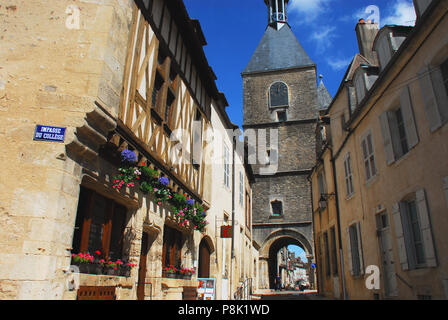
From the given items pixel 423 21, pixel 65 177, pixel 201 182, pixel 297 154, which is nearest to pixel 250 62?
pixel 297 154

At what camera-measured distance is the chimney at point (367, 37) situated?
30.8 ft

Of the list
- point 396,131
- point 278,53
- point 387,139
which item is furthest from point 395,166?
point 278,53

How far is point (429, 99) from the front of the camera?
4504 mm

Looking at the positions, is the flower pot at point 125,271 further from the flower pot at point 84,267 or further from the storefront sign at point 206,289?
the storefront sign at point 206,289

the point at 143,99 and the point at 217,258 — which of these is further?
the point at 217,258

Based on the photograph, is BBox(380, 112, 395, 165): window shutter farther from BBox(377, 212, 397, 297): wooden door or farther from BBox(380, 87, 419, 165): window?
BBox(377, 212, 397, 297): wooden door

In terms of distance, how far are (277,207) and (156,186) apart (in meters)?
18.5

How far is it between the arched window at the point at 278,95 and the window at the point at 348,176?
17.5 meters

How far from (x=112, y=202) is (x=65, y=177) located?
1.09 m

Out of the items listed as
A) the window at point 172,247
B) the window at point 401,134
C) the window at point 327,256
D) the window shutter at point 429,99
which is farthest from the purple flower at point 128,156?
the window at point 327,256

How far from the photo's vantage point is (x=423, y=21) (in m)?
4.67

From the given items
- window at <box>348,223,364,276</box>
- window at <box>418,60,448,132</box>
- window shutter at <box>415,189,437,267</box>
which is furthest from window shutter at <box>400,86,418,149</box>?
window at <box>348,223,364,276</box>
